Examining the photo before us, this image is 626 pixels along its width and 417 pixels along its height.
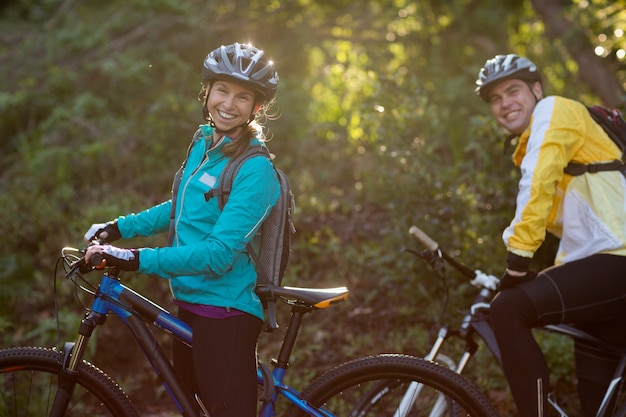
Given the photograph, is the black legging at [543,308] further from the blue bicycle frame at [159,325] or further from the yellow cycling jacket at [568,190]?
the blue bicycle frame at [159,325]

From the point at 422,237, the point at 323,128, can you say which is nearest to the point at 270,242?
the point at 422,237

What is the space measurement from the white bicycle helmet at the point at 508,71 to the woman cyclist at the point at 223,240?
136 centimetres

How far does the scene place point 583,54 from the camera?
833cm

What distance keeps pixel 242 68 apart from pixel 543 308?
1917 millimetres

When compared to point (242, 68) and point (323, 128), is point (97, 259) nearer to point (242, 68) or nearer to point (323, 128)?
point (242, 68)

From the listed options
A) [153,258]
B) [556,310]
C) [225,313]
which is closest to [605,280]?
[556,310]

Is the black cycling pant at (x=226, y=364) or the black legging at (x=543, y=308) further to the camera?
the black legging at (x=543, y=308)

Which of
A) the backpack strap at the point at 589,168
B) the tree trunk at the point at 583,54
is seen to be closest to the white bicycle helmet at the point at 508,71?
the backpack strap at the point at 589,168

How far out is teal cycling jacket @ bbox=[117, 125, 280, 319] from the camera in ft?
10.2

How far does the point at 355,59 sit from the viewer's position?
33.2 ft

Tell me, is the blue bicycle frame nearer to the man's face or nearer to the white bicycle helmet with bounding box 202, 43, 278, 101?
the white bicycle helmet with bounding box 202, 43, 278, 101

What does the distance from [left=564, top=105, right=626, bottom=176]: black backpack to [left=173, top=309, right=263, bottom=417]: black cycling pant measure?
190cm

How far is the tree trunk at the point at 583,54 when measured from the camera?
26.2 ft

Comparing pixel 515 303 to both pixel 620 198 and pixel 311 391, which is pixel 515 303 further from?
pixel 311 391
